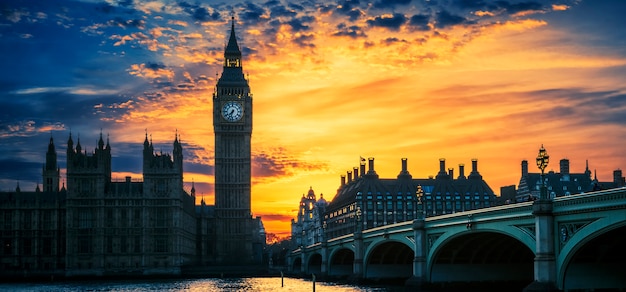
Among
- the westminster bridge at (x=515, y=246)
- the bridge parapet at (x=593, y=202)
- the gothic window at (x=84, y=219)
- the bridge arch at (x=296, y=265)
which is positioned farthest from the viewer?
the bridge arch at (x=296, y=265)

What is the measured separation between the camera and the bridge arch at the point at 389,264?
4040 inches

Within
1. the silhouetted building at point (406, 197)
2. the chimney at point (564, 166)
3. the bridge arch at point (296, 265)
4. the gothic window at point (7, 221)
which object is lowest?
the bridge arch at point (296, 265)

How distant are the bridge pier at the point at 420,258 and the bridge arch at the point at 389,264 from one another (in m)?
23.5

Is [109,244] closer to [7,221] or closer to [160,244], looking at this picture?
[160,244]

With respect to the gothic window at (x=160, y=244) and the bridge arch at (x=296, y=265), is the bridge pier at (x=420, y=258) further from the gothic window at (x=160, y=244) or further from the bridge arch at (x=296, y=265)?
the bridge arch at (x=296, y=265)

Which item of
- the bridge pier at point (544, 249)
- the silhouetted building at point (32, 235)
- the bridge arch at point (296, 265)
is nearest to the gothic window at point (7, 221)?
the silhouetted building at point (32, 235)

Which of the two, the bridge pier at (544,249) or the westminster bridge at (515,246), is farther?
the bridge pier at (544,249)

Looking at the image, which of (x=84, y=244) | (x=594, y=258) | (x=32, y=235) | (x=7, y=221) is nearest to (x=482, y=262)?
(x=594, y=258)

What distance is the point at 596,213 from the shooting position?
156 feet

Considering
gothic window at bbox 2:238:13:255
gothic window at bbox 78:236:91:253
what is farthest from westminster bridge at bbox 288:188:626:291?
gothic window at bbox 2:238:13:255

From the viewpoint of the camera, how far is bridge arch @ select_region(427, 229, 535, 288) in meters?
76.1

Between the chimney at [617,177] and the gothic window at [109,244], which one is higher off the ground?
the chimney at [617,177]

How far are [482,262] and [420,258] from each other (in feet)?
24.0

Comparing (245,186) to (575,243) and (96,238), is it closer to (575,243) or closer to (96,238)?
(96,238)
